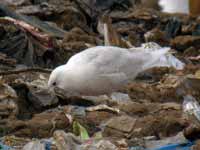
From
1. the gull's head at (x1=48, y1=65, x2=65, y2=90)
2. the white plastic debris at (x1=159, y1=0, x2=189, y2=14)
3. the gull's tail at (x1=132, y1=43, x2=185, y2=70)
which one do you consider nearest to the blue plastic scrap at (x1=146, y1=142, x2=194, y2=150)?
the gull's head at (x1=48, y1=65, x2=65, y2=90)

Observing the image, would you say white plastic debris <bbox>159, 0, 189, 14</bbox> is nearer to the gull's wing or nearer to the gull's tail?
the gull's tail

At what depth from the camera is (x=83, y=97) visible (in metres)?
5.91

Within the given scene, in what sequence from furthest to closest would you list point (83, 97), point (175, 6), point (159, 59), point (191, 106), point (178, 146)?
point (175, 6), point (159, 59), point (83, 97), point (191, 106), point (178, 146)

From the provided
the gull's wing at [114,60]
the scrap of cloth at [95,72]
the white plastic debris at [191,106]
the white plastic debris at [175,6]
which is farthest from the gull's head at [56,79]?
the white plastic debris at [175,6]

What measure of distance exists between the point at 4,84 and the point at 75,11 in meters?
3.87

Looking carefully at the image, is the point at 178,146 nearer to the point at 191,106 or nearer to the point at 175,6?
the point at 191,106

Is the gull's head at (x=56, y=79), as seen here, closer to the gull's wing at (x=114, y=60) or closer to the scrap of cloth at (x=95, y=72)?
the scrap of cloth at (x=95, y=72)

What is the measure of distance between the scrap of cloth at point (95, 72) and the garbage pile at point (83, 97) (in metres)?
0.14

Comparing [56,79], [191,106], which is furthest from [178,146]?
[56,79]

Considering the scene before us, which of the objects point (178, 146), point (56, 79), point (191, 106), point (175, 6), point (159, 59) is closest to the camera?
point (178, 146)

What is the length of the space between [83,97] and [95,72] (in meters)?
0.38

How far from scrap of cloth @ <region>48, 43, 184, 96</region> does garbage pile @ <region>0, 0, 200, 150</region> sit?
0.45 feet

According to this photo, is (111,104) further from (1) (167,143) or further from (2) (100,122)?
(1) (167,143)

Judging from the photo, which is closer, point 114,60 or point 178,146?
point 178,146
